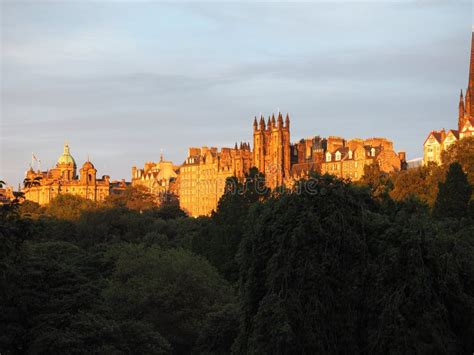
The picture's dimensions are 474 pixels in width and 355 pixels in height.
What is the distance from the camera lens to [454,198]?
73.2 m

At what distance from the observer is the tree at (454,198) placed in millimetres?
72062

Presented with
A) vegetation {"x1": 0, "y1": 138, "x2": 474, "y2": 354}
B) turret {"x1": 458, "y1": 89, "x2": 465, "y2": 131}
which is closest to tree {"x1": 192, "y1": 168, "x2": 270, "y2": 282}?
vegetation {"x1": 0, "y1": 138, "x2": 474, "y2": 354}

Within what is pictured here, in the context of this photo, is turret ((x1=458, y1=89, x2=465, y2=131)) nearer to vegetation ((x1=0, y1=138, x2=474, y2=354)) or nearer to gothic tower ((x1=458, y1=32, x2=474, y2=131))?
gothic tower ((x1=458, y1=32, x2=474, y2=131))

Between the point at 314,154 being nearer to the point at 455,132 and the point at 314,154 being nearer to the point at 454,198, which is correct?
the point at 455,132

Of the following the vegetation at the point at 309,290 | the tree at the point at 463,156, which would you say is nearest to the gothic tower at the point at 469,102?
the tree at the point at 463,156

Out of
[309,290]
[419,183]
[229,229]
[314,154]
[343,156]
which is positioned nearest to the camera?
[309,290]

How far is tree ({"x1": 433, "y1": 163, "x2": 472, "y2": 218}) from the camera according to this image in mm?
72062

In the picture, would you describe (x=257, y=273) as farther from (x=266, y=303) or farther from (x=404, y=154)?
(x=404, y=154)

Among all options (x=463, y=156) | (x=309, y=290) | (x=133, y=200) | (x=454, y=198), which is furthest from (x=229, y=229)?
(x=133, y=200)

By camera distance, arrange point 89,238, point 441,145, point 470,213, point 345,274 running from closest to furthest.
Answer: point 345,274 < point 470,213 < point 89,238 < point 441,145

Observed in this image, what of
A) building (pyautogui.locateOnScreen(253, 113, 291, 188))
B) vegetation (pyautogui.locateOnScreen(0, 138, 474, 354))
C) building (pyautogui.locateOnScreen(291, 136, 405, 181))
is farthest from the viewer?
building (pyautogui.locateOnScreen(253, 113, 291, 188))

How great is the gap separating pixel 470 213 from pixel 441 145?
77.5m

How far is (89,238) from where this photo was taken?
340ft

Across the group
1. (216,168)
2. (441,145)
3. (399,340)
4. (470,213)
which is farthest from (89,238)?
(216,168)
